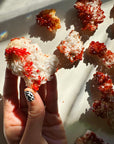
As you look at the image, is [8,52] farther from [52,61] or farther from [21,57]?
[52,61]

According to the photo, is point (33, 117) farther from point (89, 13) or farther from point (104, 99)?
point (89, 13)

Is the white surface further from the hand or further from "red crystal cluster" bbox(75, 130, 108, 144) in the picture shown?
the hand

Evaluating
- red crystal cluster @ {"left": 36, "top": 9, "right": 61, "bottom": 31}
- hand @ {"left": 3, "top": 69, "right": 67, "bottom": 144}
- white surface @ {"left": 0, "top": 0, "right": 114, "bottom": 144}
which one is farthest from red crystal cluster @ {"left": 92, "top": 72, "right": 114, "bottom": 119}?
red crystal cluster @ {"left": 36, "top": 9, "right": 61, "bottom": 31}

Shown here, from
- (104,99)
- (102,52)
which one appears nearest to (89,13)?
(102,52)

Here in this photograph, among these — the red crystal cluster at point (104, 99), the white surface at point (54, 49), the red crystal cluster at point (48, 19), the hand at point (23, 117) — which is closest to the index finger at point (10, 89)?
the hand at point (23, 117)

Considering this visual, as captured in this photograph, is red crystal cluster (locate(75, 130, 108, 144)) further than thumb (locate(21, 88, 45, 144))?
Yes
